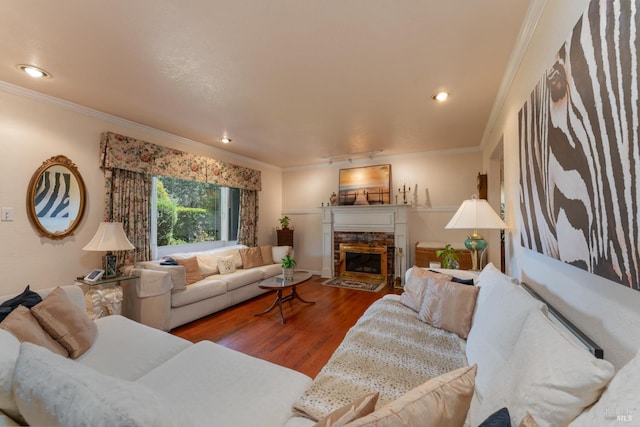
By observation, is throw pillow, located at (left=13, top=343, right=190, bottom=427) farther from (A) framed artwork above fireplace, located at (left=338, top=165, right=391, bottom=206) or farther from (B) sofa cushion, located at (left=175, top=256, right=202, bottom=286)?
(A) framed artwork above fireplace, located at (left=338, top=165, right=391, bottom=206)

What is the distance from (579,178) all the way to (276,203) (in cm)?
539

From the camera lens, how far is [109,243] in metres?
2.64

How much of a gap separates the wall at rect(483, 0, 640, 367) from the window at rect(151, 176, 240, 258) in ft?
13.7

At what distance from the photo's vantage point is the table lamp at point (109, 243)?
103 inches

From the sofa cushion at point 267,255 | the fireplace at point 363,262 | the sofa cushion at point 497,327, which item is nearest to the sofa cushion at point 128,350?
the sofa cushion at point 497,327

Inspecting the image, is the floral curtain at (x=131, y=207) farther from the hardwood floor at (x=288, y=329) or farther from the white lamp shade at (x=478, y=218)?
the white lamp shade at (x=478, y=218)

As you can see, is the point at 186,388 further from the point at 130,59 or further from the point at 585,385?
the point at 130,59

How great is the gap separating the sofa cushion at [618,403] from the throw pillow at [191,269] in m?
3.53

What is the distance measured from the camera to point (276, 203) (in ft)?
19.5

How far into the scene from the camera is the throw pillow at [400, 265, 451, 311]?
2061 millimetres

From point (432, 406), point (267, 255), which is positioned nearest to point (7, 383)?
point (432, 406)

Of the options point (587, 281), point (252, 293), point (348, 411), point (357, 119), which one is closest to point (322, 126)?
point (357, 119)

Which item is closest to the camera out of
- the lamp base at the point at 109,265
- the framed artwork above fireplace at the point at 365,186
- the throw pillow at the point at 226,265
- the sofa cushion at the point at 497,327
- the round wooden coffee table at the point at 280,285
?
the sofa cushion at the point at 497,327

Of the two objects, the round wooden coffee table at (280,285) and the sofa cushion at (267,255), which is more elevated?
the sofa cushion at (267,255)
